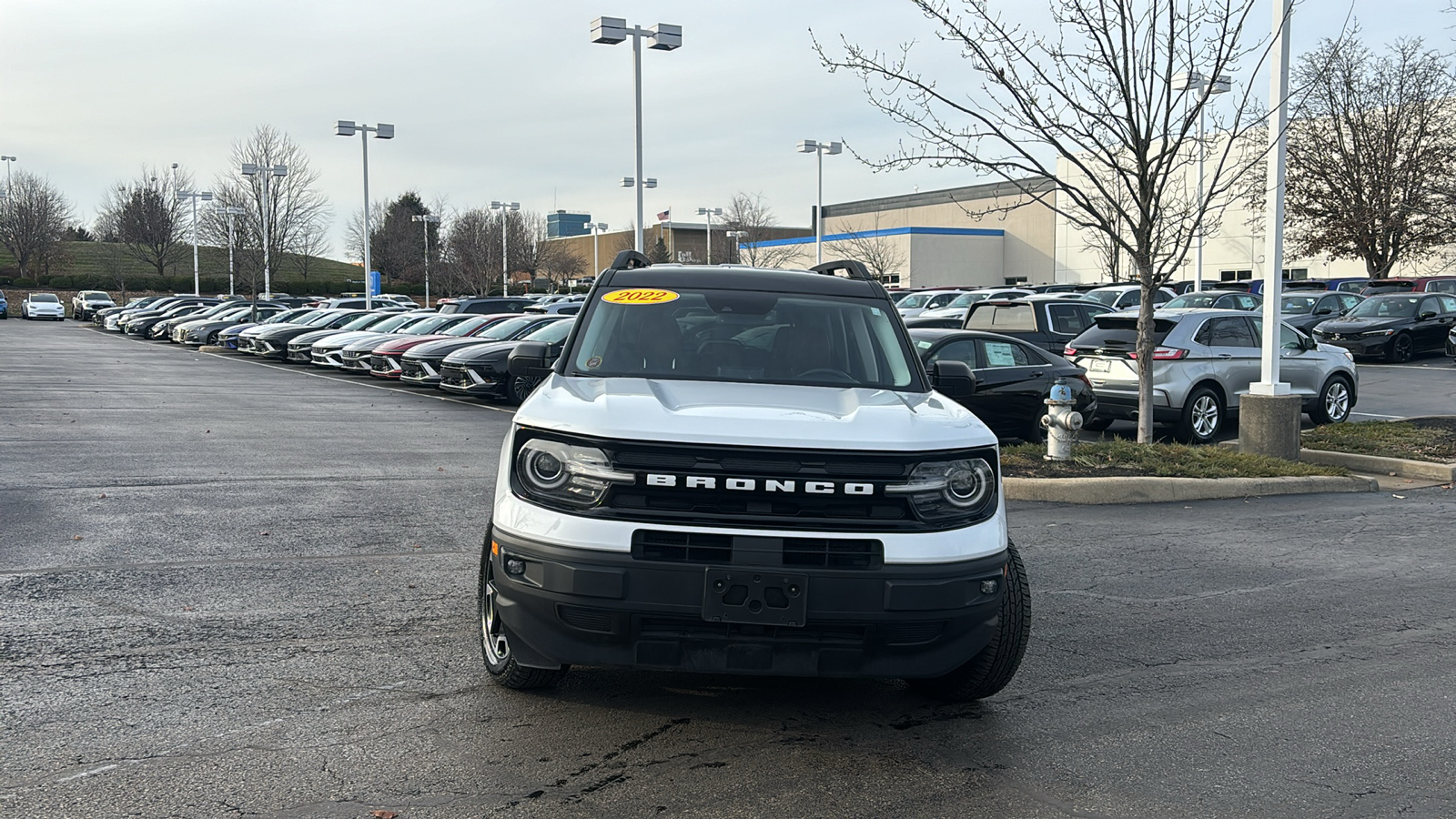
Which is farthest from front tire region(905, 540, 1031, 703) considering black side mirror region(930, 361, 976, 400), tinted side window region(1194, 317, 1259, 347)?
tinted side window region(1194, 317, 1259, 347)

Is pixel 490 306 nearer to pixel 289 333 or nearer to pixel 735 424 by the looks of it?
pixel 289 333

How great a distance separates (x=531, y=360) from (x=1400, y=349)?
2813cm

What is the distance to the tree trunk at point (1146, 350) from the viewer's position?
474 inches

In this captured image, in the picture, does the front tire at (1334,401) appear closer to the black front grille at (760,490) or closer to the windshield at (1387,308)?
the black front grille at (760,490)

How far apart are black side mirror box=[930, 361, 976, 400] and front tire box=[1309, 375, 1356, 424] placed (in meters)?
12.1

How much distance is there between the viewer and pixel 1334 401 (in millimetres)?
16266

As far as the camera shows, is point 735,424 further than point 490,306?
No

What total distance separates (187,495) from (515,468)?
6264mm

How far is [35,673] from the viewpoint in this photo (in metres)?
5.05

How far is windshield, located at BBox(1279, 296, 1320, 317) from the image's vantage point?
3143cm

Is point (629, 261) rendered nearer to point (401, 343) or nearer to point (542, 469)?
point (542, 469)

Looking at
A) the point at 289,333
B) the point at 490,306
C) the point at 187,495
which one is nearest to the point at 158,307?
the point at 289,333

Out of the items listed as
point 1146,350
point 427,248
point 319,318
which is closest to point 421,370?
point 1146,350

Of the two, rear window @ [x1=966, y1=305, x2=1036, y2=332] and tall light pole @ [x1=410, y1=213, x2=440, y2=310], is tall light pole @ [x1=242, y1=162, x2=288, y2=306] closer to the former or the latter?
tall light pole @ [x1=410, y1=213, x2=440, y2=310]
